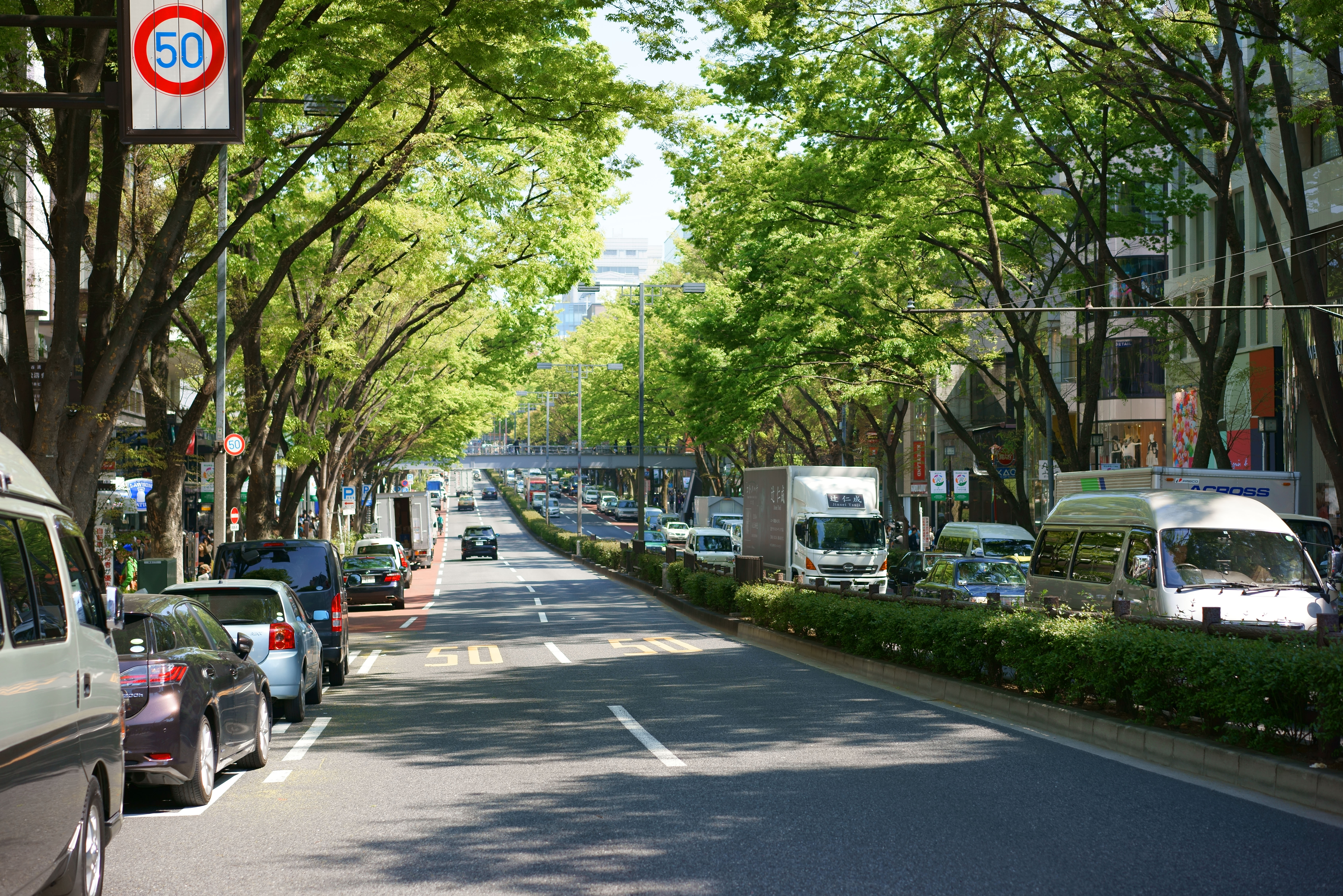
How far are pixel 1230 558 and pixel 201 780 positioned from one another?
11.4 m

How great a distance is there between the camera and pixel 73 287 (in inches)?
550

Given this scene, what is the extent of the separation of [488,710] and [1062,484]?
13717 millimetres

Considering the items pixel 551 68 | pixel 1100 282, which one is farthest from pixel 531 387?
pixel 551 68

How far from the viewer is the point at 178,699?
27.8 ft

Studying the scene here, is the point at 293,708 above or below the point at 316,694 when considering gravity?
above

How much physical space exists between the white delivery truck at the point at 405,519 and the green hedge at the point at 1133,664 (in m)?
40.9

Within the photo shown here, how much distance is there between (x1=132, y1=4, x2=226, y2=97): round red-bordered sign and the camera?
10.2 meters

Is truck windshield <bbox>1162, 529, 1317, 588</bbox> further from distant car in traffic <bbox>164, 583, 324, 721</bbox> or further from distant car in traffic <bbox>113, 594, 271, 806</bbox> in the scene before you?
distant car in traffic <bbox>113, 594, 271, 806</bbox>

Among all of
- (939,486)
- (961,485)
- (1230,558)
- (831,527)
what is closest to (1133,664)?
(1230,558)

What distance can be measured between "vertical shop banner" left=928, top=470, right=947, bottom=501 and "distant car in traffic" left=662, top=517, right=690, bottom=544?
1843 centimetres

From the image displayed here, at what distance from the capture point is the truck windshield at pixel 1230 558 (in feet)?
48.2

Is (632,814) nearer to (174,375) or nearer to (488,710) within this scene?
(488,710)

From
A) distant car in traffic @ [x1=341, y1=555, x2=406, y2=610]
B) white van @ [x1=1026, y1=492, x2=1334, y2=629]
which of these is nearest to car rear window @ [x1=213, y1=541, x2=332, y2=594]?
white van @ [x1=1026, y1=492, x2=1334, y2=629]

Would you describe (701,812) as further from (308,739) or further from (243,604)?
(243,604)
